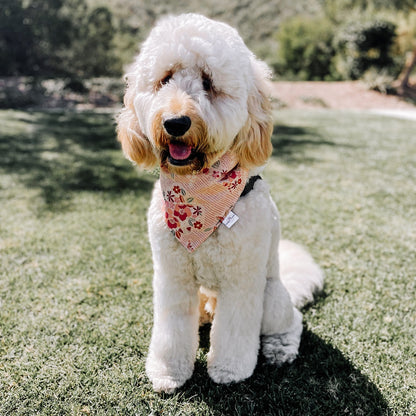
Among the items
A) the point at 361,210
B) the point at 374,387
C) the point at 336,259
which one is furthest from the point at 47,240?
the point at 361,210

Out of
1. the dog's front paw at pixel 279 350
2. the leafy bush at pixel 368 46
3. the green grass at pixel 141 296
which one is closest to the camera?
the green grass at pixel 141 296

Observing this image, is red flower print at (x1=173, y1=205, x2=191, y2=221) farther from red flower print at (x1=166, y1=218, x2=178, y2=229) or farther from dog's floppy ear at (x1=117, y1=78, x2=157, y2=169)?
dog's floppy ear at (x1=117, y1=78, x2=157, y2=169)

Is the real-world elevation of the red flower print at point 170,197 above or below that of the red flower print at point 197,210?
above

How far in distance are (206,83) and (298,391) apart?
1805 mm

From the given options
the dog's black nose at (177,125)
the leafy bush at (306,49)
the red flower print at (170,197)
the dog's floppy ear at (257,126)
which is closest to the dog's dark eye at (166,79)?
the dog's black nose at (177,125)

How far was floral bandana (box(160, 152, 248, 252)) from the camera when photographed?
2.06 meters

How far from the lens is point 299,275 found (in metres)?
2.99

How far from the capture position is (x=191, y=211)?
2.11 m

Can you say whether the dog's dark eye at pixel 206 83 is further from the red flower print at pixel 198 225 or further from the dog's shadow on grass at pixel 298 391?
the dog's shadow on grass at pixel 298 391

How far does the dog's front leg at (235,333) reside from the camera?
7.19 ft

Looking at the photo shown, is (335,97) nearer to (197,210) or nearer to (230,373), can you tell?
(197,210)

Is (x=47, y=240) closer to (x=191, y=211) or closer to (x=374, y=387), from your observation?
(x=191, y=211)

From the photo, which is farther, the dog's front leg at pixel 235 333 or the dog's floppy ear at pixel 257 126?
the dog's front leg at pixel 235 333

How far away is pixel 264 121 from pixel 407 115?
1279 cm
